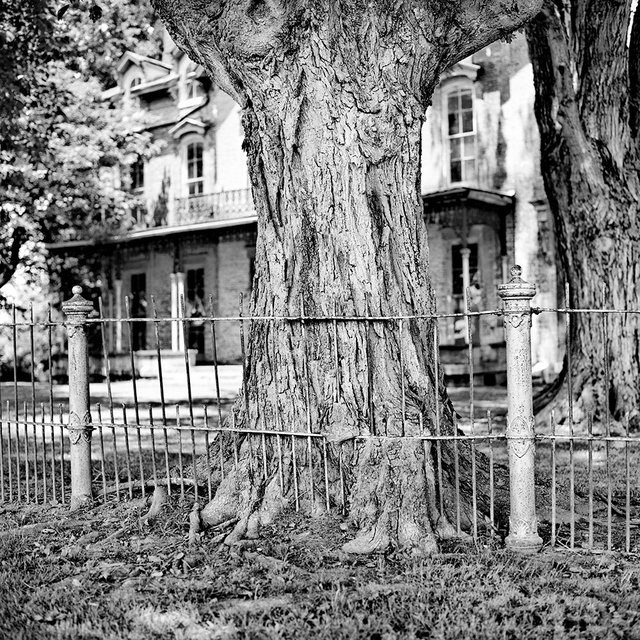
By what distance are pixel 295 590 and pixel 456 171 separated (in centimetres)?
1686

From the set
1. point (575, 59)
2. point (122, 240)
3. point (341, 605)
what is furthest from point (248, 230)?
point (341, 605)

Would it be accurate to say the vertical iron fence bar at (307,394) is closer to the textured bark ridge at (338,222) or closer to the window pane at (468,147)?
the textured bark ridge at (338,222)

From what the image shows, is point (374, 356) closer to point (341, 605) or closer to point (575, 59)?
point (341, 605)

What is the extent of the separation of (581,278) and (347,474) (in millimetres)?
6190

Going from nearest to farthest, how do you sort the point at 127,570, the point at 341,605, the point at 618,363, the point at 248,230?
the point at 341,605 < the point at 127,570 < the point at 618,363 < the point at 248,230

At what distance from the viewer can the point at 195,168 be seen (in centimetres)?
2480

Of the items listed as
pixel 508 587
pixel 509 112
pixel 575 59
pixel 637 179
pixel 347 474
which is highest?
pixel 509 112

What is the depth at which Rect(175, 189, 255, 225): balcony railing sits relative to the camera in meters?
22.8

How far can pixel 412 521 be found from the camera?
486 cm

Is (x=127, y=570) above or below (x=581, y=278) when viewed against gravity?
below

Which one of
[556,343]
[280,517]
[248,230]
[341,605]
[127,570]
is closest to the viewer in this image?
[341,605]

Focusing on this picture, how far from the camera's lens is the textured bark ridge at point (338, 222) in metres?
5.21

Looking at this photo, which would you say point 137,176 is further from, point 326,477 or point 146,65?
point 326,477

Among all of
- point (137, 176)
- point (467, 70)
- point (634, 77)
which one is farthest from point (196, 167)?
point (634, 77)
